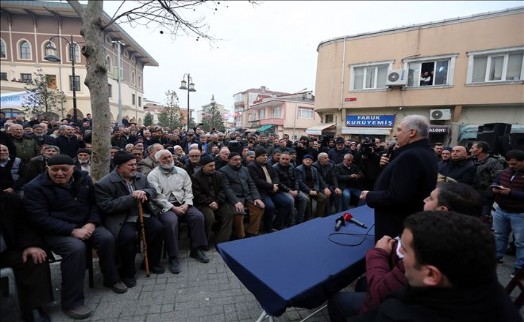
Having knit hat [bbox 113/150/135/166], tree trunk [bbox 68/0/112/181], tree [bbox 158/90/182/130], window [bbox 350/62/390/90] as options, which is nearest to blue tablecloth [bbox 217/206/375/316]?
knit hat [bbox 113/150/135/166]

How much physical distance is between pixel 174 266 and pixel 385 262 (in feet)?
9.61

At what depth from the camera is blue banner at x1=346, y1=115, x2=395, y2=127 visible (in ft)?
56.1

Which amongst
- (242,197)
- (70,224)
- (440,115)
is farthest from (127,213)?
(440,115)

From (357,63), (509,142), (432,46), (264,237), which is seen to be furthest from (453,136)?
(264,237)

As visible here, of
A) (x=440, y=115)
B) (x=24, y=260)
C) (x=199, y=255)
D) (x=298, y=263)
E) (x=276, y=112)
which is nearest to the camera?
(x=298, y=263)

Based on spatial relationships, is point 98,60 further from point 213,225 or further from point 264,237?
point 264,237

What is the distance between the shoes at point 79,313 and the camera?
2.79 metres

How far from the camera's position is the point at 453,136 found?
15.2m

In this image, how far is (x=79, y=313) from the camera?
9.20 ft

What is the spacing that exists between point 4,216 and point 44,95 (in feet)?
64.2

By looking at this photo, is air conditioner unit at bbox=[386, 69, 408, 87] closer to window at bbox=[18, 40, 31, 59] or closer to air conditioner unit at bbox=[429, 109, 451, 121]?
air conditioner unit at bbox=[429, 109, 451, 121]

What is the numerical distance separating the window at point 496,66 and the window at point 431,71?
0.94 metres

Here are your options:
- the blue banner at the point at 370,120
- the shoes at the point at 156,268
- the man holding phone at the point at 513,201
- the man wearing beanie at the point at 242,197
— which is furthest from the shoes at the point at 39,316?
the blue banner at the point at 370,120

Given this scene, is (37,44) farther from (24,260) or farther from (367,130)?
(24,260)
